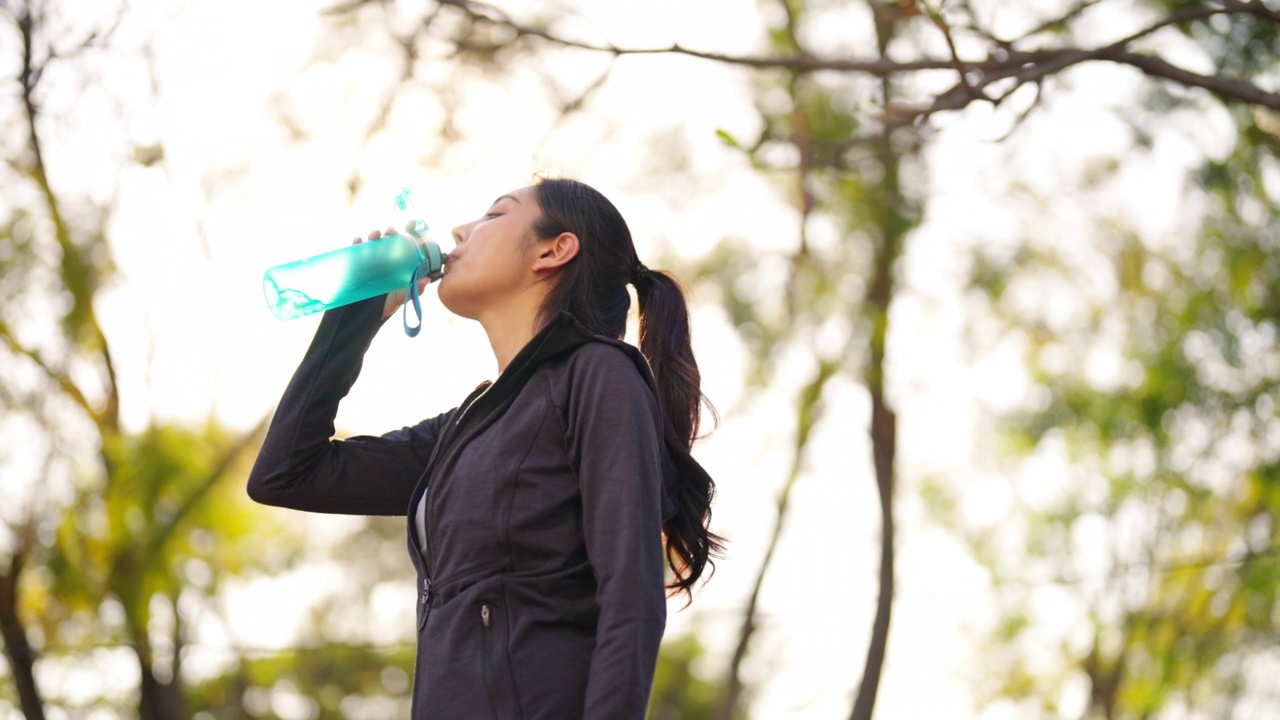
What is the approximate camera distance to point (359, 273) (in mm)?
2246

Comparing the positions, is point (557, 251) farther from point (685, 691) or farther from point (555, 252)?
point (685, 691)

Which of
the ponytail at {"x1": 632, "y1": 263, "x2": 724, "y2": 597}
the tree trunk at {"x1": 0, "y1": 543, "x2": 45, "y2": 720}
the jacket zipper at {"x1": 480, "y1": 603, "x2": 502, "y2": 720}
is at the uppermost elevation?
the ponytail at {"x1": 632, "y1": 263, "x2": 724, "y2": 597}

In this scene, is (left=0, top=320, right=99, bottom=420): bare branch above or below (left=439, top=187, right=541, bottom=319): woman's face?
below

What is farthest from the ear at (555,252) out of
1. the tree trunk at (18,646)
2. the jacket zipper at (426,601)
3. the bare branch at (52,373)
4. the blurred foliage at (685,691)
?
the blurred foliage at (685,691)

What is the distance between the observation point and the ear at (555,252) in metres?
2.16

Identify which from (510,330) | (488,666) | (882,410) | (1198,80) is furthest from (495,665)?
(882,410)

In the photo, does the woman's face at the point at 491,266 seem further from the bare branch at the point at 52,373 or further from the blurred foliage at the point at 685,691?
the blurred foliage at the point at 685,691

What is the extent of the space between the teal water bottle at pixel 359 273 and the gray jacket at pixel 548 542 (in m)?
0.26

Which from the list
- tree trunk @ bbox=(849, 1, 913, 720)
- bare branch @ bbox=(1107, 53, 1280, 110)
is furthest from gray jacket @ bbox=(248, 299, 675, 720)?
tree trunk @ bbox=(849, 1, 913, 720)

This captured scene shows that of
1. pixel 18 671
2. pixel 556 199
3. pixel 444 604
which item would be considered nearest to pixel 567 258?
pixel 556 199

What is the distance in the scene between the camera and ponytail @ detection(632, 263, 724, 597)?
2061mm

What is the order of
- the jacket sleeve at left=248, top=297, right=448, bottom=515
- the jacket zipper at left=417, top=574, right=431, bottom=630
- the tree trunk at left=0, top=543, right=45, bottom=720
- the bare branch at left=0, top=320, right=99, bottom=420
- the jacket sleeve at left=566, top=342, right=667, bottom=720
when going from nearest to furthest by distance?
the jacket sleeve at left=566, top=342, right=667, bottom=720, the jacket zipper at left=417, top=574, right=431, bottom=630, the jacket sleeve at left=248, top=297, right=448, bottom=515, the tree trunk at left=0, top=543, right=45, bottom=720, the bare branch at left=0, top=320, right=99, bottom=420

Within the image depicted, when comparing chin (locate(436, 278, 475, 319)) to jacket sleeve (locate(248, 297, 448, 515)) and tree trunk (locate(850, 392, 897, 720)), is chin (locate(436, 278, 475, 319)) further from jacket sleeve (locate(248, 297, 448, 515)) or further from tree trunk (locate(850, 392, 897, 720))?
tree trunk (locate(850, 392, 897, 720))

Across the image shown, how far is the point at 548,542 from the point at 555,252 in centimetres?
53
